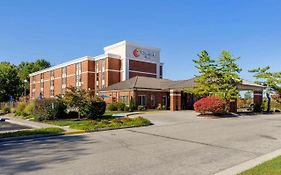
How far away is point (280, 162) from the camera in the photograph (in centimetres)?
737

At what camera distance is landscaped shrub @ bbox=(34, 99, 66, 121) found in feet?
73.4

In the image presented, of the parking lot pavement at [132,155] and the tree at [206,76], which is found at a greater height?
the tree at [206,76]

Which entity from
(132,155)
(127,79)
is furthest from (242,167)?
(127,79)

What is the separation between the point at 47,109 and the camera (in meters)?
22.3

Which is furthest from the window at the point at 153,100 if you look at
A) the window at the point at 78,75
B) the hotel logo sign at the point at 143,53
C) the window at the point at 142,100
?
the window at the point at 78,75

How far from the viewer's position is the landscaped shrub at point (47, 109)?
2236 centimetres

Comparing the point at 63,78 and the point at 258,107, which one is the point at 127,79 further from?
the point at 258,107

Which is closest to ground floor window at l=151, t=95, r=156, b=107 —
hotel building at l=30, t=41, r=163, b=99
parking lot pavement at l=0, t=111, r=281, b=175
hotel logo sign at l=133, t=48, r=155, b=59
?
hotel building at l=30, t=41, r=163, b=99

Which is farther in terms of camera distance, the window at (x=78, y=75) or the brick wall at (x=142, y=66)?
the window at (x=78, y=75)

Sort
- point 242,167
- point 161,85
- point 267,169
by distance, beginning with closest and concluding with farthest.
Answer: point 267,169 < point 242,167 < point 161,85

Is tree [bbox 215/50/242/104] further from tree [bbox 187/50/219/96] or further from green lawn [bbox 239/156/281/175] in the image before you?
green lawn [bbox 239/156/281/175]

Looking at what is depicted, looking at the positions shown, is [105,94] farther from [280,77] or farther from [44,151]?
[44,151]

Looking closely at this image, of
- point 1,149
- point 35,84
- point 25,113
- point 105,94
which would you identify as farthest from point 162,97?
point 35,84

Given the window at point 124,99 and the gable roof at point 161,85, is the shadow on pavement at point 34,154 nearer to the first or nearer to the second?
the gable roof at point 161,85
